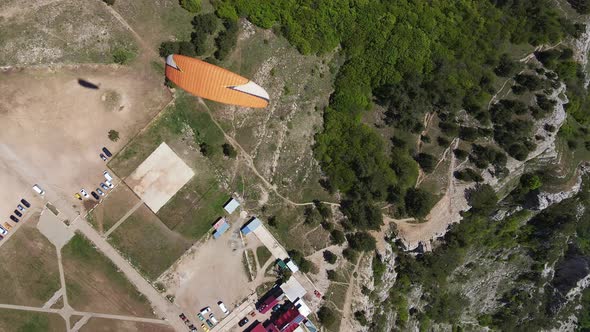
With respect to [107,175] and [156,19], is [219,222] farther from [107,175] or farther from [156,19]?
[156,19]

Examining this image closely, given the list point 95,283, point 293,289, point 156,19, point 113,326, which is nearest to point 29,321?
point 95,283

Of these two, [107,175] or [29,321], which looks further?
[107,175]

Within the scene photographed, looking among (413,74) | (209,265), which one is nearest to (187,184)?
(209,265)

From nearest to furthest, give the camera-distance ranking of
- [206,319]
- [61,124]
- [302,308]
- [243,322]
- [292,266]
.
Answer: [61,124] → [206,319] → [243,322] → [302,308] → [292,266]

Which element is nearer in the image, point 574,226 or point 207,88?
point 207,88

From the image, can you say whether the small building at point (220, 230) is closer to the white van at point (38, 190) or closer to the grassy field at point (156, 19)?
the white van at point (38, 190)

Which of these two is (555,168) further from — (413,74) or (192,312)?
(192,312)
